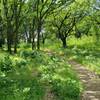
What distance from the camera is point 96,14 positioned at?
133 feet

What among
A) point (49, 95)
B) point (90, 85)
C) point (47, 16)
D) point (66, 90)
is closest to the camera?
point (49, 95)

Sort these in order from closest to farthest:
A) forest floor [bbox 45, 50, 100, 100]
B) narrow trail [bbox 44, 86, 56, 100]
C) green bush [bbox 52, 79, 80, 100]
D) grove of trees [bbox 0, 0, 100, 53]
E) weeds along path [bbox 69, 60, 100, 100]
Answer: narrow trail [bbox 44, 86, 56, 100] < green bush [bbox 52, 79, 80, 100] < forest floor [bbox 45, 50, 100, 100] < weeds along path [bbox 69, 60, 100, 100] < grove of trees [bbox 0, 0, 100, 53]

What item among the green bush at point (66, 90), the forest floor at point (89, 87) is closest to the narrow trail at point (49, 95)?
the forest floor at point (89, 87)

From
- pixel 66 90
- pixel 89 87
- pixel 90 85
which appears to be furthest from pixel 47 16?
pixel 66 90

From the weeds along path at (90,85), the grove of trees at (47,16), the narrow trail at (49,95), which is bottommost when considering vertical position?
the weeds along path at (90,85)

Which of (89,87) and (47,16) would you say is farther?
(47,16)

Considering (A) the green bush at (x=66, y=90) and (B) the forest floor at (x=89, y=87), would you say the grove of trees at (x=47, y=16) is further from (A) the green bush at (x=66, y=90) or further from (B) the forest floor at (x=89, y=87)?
(A) the green bush at (x=66, y=90)

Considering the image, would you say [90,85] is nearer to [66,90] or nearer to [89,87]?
[89,87]

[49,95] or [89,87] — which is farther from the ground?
[49,95]

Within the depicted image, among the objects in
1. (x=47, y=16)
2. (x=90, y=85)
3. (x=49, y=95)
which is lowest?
(x=90, y=85)

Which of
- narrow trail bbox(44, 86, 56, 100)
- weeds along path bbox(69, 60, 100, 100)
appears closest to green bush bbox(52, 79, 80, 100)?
narrow trail bbox(44, 86, 56, 100)

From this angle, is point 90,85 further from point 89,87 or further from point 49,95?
point 49,95

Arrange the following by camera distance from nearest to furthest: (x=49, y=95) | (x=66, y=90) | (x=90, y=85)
A: (x=49, y=95), (x=66, y=90), (x=90, y=85)

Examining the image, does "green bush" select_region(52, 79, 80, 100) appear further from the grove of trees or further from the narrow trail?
the grove of trees
